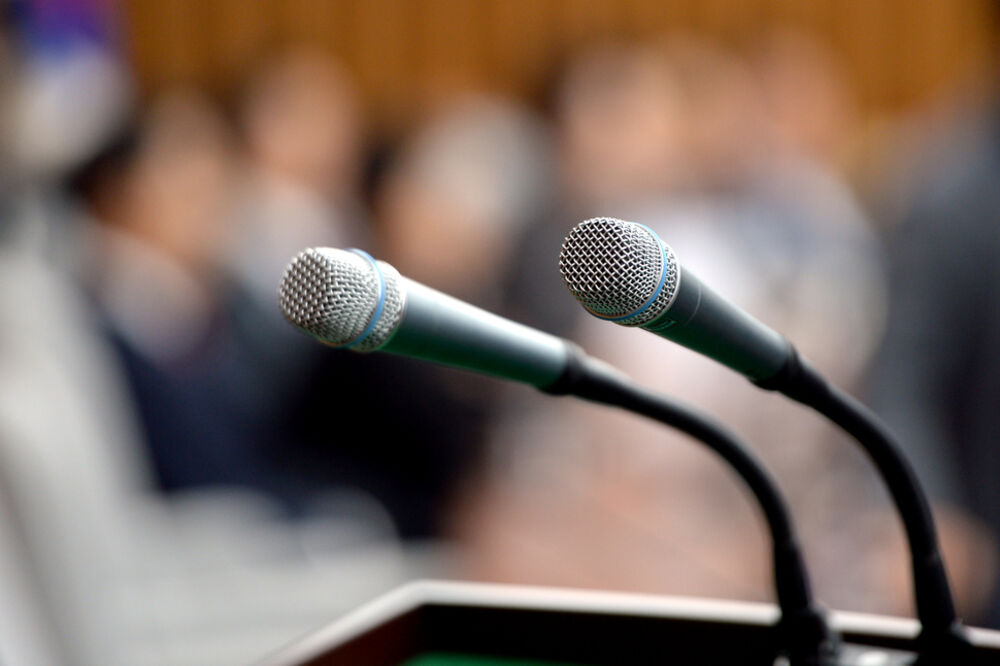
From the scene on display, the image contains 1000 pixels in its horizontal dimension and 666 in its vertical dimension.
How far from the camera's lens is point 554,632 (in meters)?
0.72

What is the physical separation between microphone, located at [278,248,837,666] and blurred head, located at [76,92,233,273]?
1.80m

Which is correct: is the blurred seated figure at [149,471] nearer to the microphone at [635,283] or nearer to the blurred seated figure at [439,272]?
the blurred seated figure at [439,272]

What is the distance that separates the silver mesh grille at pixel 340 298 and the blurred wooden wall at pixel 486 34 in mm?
3206

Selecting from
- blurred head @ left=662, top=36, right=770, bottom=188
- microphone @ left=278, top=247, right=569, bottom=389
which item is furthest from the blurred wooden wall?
microphone @ left=278, top=247, right=569, bottom=389

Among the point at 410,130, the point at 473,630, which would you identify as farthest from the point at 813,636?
the point at 410,130

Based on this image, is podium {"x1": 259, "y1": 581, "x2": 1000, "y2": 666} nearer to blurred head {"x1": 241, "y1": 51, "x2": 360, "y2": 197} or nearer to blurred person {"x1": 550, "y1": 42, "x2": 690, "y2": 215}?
blurred person {"x1": 550, "y1": 42, "x2": 690, "y2": 215}

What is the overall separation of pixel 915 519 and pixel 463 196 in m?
2.25

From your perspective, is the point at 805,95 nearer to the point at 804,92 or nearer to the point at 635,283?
the point at 804,92

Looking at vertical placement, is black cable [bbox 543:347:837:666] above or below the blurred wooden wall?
below

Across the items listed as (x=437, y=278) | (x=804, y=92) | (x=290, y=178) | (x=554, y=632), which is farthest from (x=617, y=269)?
(x=804, y=92)

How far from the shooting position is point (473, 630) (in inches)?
29.0

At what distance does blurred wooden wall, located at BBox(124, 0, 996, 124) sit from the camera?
3582mm

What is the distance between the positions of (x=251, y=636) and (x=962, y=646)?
132 cm

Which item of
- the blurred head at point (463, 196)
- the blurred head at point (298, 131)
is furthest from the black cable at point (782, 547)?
the blurred head at point (298, 131)
